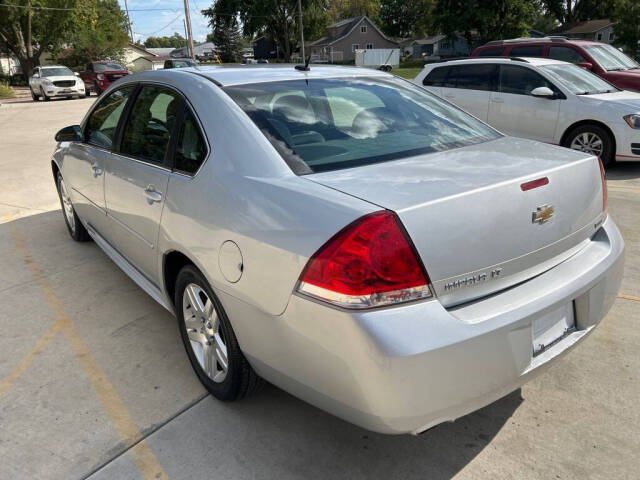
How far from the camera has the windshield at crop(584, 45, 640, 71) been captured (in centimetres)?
992

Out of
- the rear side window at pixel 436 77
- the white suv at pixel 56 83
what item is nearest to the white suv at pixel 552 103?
the rear side window at pixel 436 77

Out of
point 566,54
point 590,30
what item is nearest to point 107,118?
point 566,54

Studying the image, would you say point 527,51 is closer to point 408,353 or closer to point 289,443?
point 289,443

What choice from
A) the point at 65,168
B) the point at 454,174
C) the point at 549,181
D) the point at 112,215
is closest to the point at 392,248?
the point at 454,174

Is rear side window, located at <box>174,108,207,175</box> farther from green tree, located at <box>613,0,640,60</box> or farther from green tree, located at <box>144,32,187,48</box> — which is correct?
green tree, located at <box>144,32,187,48</box>

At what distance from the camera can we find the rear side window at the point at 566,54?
993 centimetres

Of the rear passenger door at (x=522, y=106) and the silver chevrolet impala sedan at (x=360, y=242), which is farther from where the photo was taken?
the rear passenger door at (x=522, y=106)

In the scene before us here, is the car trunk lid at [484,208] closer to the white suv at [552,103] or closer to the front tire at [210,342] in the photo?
the front tire at [210,342]

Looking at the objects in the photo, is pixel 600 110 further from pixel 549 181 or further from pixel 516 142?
pixel 549 181

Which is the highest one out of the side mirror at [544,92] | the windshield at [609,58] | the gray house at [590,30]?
the gray house at [590,30]

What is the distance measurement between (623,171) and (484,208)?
6750 mm

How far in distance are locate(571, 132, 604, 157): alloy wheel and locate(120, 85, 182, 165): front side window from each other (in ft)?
20.6

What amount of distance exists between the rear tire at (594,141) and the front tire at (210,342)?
6480 mm

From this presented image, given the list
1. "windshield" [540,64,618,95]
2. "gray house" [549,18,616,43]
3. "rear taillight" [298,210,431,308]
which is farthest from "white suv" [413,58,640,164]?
"gray house" [549,18,616,43]
